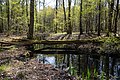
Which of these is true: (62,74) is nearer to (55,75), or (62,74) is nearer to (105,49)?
(55,75)

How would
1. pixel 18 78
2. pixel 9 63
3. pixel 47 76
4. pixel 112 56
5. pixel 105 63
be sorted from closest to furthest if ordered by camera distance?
pixel 18 78, pixel 47 76, pixel 9 63, pixel 105 63, pixel 112 56

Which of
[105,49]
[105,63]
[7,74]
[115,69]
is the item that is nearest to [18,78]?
[7,74]

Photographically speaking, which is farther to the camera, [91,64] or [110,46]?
[110,46]

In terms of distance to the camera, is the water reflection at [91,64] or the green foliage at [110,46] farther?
the green foliage at [110,46]

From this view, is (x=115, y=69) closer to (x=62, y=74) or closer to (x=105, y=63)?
(x=105, y=63)

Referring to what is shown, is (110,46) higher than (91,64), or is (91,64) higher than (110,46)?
(110,46)

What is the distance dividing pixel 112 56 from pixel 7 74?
11.2m

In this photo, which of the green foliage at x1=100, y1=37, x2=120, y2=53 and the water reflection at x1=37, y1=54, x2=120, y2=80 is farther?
the green foliage at x1=100, y1=37, x2=120, y2=53

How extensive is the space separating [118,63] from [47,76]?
308 inches

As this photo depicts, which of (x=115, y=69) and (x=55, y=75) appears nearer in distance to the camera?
(x=55, y=75)

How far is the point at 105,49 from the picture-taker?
19.5 m

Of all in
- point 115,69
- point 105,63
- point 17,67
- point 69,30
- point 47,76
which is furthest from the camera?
point 69,30

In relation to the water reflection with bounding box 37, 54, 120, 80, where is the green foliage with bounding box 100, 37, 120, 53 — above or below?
above

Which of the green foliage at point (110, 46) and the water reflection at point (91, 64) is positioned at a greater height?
the green foliage at point (110, 46)
